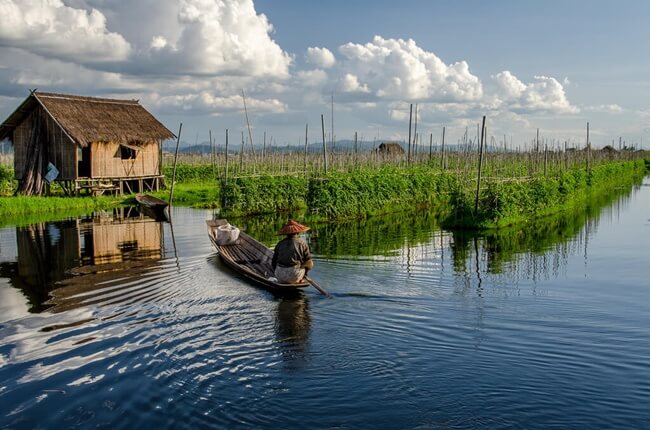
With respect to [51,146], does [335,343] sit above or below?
below

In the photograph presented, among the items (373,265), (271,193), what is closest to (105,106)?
(271,193)

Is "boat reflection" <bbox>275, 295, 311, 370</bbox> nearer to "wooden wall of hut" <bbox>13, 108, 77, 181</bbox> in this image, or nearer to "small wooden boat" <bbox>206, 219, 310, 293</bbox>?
"small wooden boat" <bbox>206, 219, 310, 293</bbox>

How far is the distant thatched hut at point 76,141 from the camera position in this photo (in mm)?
29281

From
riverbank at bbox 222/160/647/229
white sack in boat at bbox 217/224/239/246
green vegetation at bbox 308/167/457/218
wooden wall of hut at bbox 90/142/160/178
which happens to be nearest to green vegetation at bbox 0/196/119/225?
wooden wall of hut at bbox 90/142/160/178

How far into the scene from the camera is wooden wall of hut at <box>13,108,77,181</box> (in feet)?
96.2

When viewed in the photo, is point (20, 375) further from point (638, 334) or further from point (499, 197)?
point (499, 197)

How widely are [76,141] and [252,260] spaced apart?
1772 centimetres

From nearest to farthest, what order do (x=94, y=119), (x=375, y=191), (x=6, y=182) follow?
1. (x=375, y=191)
2. (x=94, y=119)
3. (x=6, y=182)

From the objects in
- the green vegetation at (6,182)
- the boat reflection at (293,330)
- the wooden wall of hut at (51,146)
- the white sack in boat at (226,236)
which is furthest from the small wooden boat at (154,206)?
the boat reflection at (293,330)

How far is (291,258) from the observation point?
35.7 ft

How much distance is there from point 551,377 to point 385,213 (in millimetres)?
19605

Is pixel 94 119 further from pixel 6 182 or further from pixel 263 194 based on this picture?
pixel 263 194

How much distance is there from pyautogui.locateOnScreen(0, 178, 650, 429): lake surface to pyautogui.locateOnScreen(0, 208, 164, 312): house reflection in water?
86mm

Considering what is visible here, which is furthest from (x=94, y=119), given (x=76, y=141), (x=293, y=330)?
(x=293, y=330)
